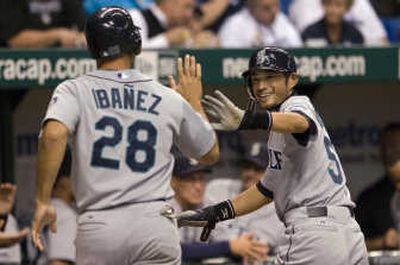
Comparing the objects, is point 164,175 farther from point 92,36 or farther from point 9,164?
point 9,164

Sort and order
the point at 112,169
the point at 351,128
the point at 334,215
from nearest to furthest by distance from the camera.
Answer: the point at 112,169 < the point at 334,215 < the point at 351,128

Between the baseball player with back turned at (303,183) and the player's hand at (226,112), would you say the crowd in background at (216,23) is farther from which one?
the player's hand at (226,112)

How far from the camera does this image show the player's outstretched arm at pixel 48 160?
559cm

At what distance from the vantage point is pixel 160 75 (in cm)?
908

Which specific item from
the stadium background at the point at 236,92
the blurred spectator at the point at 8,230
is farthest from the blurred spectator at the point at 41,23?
the blurred spectator at the point at 8,230

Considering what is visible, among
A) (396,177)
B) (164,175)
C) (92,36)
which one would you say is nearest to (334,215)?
(164,175)

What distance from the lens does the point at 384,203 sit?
9906 mm

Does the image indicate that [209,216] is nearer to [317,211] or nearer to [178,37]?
[317,211]

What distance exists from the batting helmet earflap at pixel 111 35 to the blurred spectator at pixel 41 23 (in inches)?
143

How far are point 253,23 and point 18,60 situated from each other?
2.33 meters

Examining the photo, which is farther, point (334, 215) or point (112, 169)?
point (334, 215)

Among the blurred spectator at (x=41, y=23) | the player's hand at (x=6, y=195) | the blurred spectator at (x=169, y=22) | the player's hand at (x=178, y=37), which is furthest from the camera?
the blurred spectator at (x=169, y=22)

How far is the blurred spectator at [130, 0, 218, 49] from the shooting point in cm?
1005

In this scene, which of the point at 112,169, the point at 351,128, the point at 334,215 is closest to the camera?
the point at 112,169
